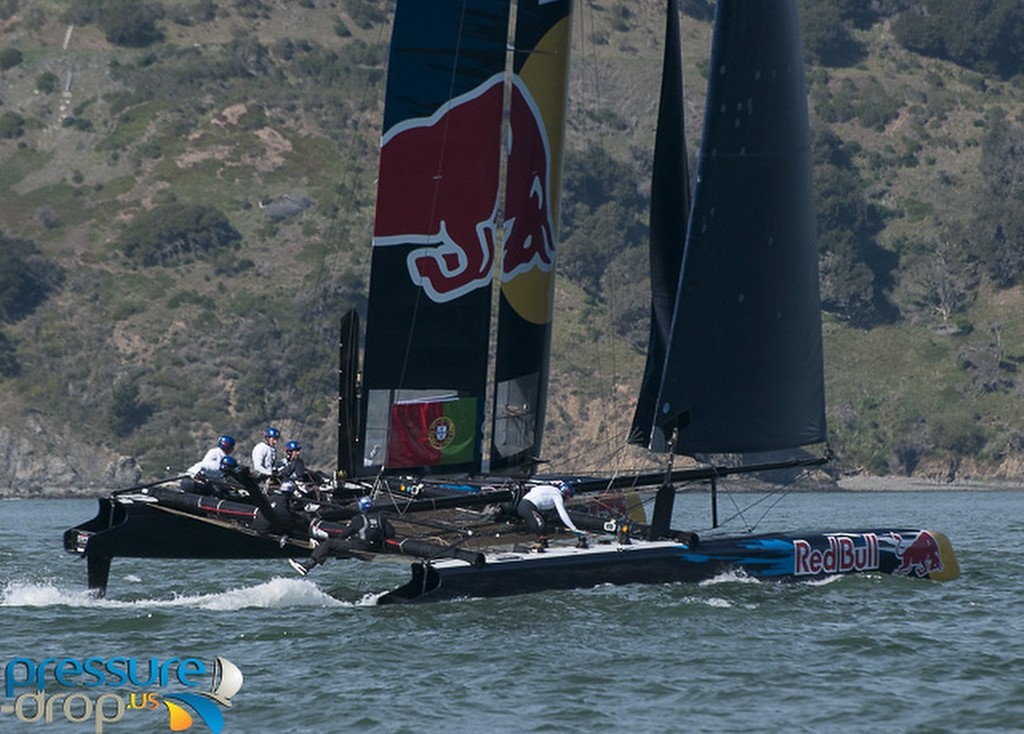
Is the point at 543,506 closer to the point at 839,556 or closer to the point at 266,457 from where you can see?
the point at 839,556

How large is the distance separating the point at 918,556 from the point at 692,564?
159 inches

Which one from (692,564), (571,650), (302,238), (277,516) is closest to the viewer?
(571,650)

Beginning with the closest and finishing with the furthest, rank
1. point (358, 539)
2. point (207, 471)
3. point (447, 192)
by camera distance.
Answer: point (358, 539)
point (447, 192)
point (207, 471)

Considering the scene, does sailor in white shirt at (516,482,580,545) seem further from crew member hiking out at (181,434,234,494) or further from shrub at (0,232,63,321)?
shrub at (0,232,63,321)

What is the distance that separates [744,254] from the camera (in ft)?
77.5

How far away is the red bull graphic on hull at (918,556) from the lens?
2462 cm

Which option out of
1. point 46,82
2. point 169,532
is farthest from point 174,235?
point 169,532

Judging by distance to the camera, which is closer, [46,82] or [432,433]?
[432,433]

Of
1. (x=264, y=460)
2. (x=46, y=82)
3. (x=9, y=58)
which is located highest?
(x=9, y=58)

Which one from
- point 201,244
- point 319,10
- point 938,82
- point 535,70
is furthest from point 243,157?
point 535,70

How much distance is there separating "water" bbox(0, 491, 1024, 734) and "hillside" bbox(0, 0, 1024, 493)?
51184mm

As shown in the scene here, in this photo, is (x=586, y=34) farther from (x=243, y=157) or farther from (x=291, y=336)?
(x=291, y=336)

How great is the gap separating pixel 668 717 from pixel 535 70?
492 inches

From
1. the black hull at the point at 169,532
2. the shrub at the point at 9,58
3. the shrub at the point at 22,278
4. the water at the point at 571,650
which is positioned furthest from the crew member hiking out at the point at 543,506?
the shrub at the point at 9,58
